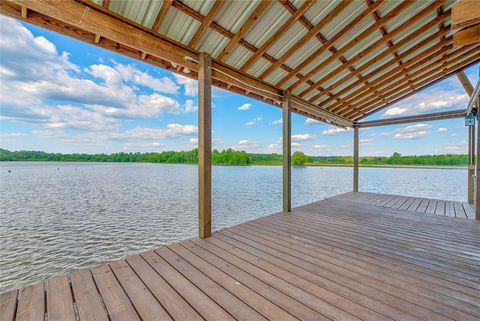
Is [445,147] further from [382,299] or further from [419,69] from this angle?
[382,299]

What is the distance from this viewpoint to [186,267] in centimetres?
193

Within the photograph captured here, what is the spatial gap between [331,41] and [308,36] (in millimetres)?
473

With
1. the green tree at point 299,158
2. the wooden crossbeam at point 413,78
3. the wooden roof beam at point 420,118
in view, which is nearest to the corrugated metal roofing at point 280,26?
the wooden crossbeam at point 413,78

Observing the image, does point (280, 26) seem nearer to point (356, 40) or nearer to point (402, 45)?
point (356, 40)

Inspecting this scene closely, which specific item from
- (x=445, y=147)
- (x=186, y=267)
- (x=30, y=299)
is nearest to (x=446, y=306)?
(x=186, y=267)

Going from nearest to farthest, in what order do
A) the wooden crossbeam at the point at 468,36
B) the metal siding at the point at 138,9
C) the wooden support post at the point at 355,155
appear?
1. the wooden crossbeam at the point at 468,36
2. the metal siding at the point at 138,9
3. the wooden support post at the point at 355,155

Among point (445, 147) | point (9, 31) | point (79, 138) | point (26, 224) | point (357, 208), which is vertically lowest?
point (26, 224)

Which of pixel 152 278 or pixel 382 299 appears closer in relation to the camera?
pixel 382 299

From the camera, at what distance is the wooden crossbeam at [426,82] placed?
4050 millimetres

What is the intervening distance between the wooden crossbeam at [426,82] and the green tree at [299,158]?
89.6ft

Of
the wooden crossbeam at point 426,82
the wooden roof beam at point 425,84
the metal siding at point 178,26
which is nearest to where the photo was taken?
the metal siding at point 178,26

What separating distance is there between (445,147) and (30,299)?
2367 cm

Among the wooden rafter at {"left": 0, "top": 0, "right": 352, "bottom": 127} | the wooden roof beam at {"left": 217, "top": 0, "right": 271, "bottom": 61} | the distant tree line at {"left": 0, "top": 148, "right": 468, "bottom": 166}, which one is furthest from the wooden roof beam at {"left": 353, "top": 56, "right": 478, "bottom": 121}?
the distant tree line at {"left": 0, "top": 148, "right": 468, "bottom": 166}

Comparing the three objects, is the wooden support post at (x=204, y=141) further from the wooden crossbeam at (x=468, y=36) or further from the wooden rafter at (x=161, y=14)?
the wooden crossbeam at (x=468, y=36)
